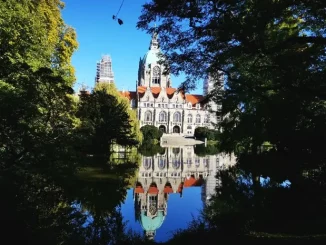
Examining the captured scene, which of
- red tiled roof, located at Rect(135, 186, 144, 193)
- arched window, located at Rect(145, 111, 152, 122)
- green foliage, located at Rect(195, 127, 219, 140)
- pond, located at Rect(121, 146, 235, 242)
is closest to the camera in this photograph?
pond, located at Rect(121, 146, 235, 242)

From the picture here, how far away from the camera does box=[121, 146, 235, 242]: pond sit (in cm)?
1231

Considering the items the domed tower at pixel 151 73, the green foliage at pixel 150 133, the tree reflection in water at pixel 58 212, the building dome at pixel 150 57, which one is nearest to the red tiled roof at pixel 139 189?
the tree reflection in water at pixel 58 212

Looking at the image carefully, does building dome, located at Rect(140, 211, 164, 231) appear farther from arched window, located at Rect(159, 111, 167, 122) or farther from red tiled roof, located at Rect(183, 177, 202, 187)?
arched window, located at Rect(159, 111, 167, 122)

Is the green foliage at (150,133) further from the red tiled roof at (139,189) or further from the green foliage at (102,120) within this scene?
the red tiled roof at (139,189)

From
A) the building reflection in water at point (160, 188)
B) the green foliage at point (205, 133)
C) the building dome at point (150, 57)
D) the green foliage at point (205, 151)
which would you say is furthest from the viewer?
the building dome at point (150, 57)

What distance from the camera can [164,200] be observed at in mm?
16750

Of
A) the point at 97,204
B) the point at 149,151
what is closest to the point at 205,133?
the point at 149,151

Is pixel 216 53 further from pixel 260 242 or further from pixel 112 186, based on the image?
pixel 112 186

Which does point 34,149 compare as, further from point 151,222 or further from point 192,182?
point 192,182

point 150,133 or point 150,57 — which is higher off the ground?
point 150,57

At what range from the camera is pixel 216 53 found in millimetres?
8477

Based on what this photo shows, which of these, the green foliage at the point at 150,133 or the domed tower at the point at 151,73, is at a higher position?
the domed tower at the point at 151,73

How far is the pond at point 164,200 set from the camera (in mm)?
12312

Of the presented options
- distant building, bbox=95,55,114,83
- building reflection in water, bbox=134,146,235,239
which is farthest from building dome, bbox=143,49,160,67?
building reflection in water, bbox=134,146,235,239
